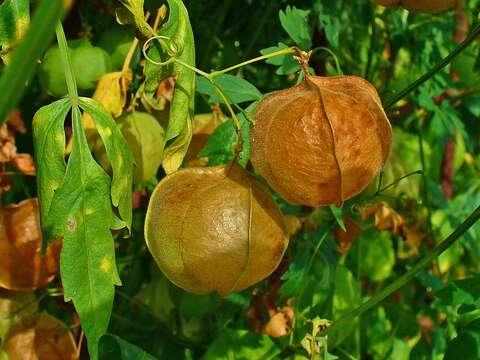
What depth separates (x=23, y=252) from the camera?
4.14 ft

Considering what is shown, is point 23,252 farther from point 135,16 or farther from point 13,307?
point 135,16

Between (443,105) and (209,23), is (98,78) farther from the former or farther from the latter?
(443,105)

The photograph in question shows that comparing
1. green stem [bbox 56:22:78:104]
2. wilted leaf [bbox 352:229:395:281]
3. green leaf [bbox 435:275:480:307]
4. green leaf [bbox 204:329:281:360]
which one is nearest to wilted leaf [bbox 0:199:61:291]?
green leaf [bbox 204:329:281:360]

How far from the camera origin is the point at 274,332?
1.57 metres

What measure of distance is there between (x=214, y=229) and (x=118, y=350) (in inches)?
13.1

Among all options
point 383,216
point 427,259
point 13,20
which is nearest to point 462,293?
point 427,259

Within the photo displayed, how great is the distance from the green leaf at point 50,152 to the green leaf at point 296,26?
0.49 meters

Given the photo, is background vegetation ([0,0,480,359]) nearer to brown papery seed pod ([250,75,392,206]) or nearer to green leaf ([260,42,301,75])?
green leaf ([260,42,301,75])

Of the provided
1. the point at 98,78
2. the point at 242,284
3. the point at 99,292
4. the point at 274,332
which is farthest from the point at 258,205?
the point at 274,332

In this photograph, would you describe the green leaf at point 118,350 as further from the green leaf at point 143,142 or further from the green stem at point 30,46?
the green stem at point 30,46

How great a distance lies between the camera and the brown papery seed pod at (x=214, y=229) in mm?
961

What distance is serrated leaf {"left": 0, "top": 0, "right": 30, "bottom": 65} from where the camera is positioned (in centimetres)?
94

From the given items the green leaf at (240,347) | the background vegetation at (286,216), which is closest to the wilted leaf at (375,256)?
the background vegetation at (286,216)

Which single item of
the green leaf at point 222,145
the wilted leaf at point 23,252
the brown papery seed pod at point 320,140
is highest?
the brown papery seed pod at point 320,140
